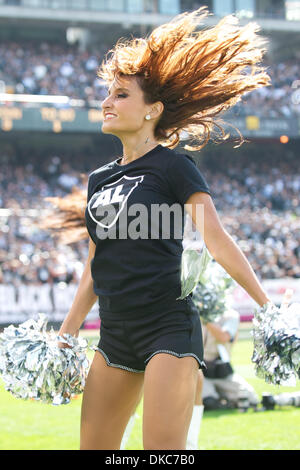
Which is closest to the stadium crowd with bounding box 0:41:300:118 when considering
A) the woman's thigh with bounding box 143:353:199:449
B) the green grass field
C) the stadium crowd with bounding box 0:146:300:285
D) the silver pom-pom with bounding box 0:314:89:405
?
the stadium crowd with bounding box 0:146:300:285

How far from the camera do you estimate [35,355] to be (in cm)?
255

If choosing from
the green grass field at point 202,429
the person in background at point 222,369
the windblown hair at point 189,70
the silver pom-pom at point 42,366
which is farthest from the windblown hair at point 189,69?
the person in background at point 222,369

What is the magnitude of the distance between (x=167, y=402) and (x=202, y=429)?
3372 mm

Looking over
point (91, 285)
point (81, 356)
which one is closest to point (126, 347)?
point (81, 356)

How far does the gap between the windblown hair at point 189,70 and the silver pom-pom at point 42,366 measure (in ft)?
3.14

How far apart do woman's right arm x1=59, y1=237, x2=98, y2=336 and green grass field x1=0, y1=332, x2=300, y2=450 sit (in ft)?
6.58

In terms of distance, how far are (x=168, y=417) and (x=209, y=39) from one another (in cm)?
149

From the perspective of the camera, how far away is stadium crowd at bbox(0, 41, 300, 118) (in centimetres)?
2127

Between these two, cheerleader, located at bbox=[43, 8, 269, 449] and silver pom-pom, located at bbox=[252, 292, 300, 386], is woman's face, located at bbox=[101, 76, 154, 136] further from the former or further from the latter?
silver pom-pom, located at bbox=[252, 292, 300, 386]

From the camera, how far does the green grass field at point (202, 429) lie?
16.3 feet

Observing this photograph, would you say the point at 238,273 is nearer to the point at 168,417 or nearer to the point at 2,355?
the point at 168,417

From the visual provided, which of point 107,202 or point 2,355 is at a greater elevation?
point 107,202

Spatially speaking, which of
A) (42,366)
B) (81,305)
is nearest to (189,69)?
(81,305)

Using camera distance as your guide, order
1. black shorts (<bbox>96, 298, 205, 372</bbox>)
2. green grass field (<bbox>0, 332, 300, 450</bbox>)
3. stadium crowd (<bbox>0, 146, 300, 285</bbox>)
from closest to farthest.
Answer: black shorts (<bbox>96, 298, 205, 372</bbox>) → green grass field (<bbox>0, 332, 300, 450</bbox>) → stadium crowd (<bbox>0, 146, 300, 285</bbox>)
